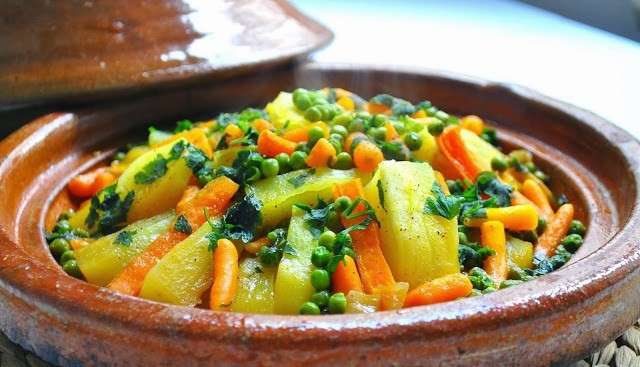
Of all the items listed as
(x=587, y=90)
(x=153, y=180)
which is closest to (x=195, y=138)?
(x=153, y=180)

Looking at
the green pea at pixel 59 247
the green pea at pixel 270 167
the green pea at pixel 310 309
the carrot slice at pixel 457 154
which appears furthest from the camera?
the carrot slice at pixel 457 154

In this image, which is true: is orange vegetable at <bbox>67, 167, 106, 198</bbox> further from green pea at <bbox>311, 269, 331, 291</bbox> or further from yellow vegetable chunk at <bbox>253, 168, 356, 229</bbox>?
green pea at <bbox>311, 269, 331, 291</bbox>

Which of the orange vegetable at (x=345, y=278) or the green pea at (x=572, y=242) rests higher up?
the orange vegetable at (x=345, y=278)

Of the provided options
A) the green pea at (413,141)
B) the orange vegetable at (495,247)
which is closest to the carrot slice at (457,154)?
the green pea at (413,141)

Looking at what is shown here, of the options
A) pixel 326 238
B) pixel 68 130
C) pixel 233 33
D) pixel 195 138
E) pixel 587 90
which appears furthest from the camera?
pixel 587 90

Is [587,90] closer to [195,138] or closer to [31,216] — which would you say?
[195,138]

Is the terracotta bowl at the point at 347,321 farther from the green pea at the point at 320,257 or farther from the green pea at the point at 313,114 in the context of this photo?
the green pea at the point at 313,114

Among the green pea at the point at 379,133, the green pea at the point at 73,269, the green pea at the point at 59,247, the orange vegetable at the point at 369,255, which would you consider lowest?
the green pea at the point at 59,247
